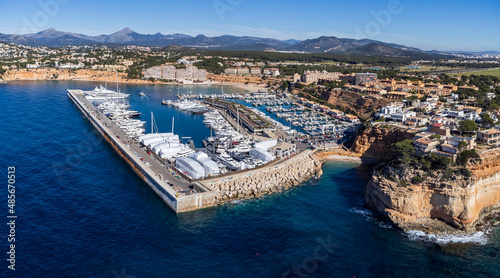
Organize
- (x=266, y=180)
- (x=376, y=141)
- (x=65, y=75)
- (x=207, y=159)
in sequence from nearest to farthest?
(x=266, y=180) → (x=207, y=159) → (x=376, y=141) → (x=65, y=75)

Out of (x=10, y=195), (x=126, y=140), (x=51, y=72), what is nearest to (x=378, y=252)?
(x=10, y=195)

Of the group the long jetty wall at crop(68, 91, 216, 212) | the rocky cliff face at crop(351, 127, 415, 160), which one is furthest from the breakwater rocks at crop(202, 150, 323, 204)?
the rocky cliff face at crop(351, 127, 415, 160)

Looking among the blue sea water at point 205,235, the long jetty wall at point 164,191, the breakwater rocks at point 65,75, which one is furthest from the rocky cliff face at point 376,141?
the breakwater rocks at point 65,75

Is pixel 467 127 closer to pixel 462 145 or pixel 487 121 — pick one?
pixel 462 145

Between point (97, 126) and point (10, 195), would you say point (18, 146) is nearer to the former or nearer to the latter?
point (97, 126)

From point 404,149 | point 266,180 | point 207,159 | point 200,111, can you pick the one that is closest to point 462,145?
point 404,149

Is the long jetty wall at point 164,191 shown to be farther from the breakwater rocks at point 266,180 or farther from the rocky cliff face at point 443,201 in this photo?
the rocky cliff face at point 443,201

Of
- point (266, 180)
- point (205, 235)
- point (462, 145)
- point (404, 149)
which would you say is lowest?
point (205, 235)
